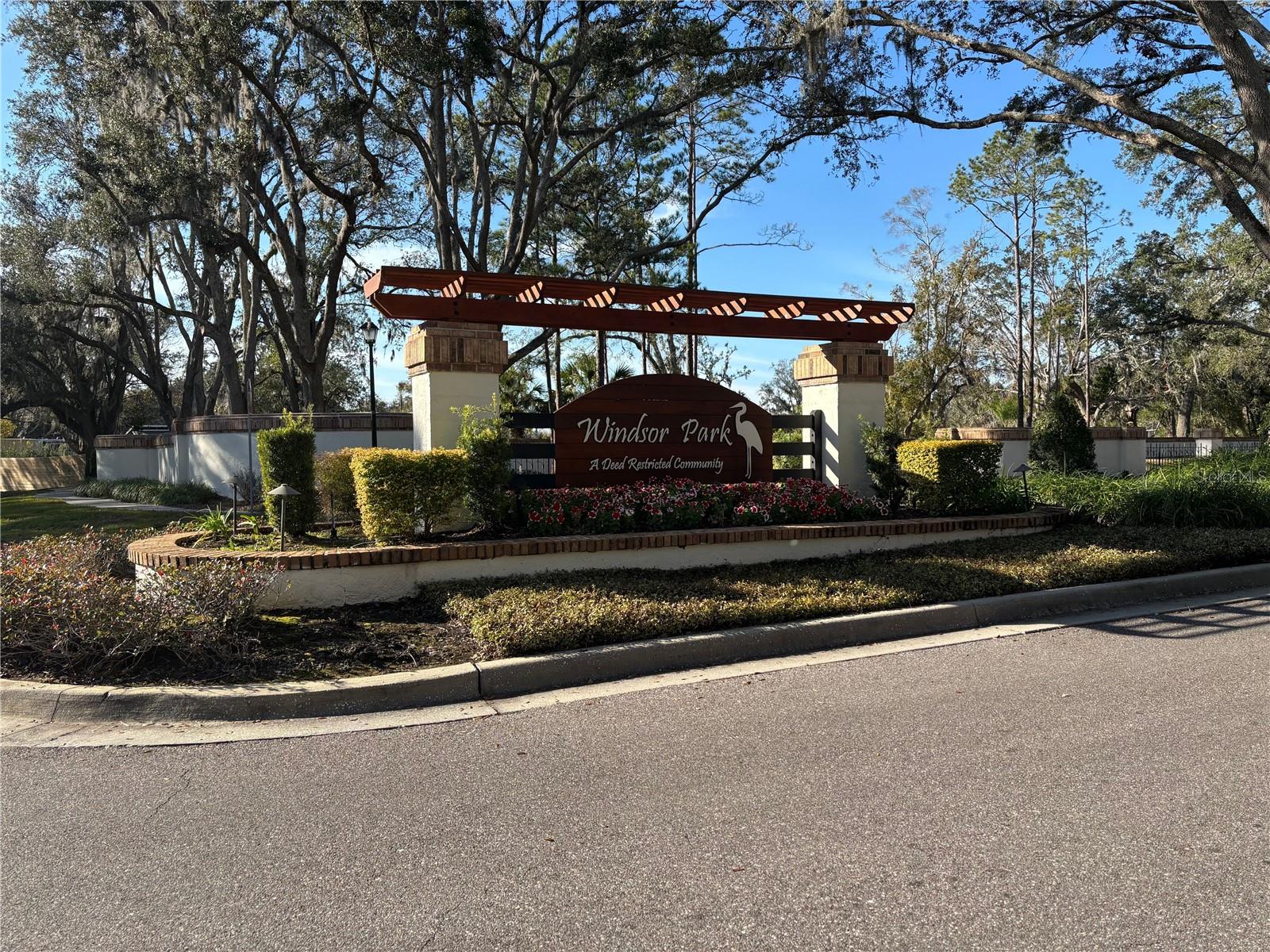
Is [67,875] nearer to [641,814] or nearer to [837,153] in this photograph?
[641,814]

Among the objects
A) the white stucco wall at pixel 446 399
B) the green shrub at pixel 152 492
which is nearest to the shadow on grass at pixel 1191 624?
the white stucco wall at pixel 446 399

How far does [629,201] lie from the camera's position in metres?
24.5

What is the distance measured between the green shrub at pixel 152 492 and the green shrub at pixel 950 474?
1422 cm

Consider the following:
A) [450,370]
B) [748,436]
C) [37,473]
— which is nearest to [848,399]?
[748,436]

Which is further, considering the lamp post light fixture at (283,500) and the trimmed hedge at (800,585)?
the lamp post light fixture at (283,500)

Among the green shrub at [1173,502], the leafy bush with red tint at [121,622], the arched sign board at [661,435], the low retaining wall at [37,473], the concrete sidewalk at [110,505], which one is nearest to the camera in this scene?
the leafy bush with red tint at [121,622]

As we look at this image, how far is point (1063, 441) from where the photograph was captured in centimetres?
1462

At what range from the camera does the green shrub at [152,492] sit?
17547 mm

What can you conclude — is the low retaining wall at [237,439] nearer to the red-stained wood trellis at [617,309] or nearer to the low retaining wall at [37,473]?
the red-stained wood trellis at [617,309]

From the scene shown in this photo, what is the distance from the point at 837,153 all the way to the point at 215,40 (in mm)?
11971

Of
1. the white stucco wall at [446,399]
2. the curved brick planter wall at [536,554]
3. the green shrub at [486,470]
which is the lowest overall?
the curved brick planter wall at [536,554]

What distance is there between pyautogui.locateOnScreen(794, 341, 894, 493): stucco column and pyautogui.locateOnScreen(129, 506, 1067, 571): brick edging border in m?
1.22

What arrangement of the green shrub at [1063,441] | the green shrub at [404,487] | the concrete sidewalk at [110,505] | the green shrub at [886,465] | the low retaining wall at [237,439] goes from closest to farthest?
the green shrub at [404,487]
the green shrub at [886,465]
the green shrub at [1063,441]
the concrete sidewalk at [110,505]
the low retaining wall at [237,439]

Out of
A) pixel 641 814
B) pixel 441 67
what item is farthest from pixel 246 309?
pixel 641 814
